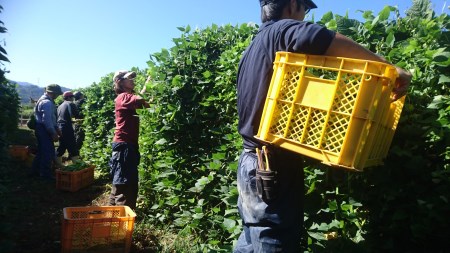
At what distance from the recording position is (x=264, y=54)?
6.47 feet

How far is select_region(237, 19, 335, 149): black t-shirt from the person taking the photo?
1652mm

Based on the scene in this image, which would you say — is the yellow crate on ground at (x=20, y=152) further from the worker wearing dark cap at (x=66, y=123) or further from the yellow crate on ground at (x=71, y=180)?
the yellow crate on ground at (x=71, y=180)

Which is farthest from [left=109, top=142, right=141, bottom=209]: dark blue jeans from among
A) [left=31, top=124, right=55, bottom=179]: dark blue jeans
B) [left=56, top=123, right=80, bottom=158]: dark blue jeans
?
[left=56, top=123, right=80, bottom=158]: dark blue jeans

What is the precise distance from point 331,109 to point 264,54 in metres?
0.58

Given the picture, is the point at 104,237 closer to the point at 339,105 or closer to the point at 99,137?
the point at 339,105

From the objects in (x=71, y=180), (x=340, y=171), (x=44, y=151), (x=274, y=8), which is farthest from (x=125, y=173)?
A: (x=44, y=151)

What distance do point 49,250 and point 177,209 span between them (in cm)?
159

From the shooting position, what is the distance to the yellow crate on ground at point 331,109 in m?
1.52

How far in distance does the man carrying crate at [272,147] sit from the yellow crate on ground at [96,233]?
197 cm

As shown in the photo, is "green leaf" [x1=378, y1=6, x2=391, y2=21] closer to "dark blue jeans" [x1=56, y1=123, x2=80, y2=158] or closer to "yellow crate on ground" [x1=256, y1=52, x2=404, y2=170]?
"yellow crate on ground" [x1=256, y1=52, x2=404, y2=170]

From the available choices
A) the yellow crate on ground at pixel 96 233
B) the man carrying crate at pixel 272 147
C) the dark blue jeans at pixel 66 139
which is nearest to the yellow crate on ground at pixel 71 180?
the dark blue jeans at pixel 66 139

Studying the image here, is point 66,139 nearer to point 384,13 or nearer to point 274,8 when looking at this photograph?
point 274,8

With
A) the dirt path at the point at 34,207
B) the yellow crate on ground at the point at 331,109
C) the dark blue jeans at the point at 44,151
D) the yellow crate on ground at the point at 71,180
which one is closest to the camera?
the yellow crate on ground at the point at 331,109

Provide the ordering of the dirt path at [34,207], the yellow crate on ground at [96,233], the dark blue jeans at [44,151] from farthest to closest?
the dark blue jeans at [44,151], the yellow crate on ground at [96,233], the dirt path at [34,207]
